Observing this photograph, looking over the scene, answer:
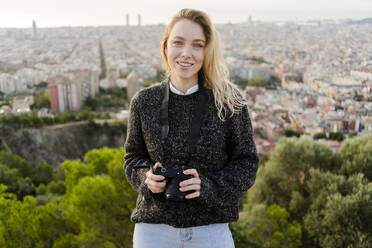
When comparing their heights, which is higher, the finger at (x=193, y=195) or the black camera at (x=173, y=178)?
the black camera at (x=173, y=178)

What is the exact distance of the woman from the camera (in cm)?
106

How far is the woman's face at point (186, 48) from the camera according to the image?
42.9 inches

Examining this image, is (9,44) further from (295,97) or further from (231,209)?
(295,97)

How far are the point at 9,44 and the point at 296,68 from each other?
20.3 meters

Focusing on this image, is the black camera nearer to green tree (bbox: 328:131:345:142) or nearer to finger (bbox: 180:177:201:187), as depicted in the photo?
finger (bbox: 180:177:201:187)

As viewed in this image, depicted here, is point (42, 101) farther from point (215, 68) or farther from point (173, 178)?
point (173, 178)

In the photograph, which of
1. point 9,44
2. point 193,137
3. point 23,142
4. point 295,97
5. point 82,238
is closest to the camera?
point 193,137

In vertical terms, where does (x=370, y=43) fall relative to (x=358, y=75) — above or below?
above

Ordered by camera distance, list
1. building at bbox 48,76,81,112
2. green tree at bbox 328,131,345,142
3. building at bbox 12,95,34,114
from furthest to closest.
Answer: building at bbox 48,76,81,112
building at bbox 12,95,34,114
green tree at bbox 328,131,345,142

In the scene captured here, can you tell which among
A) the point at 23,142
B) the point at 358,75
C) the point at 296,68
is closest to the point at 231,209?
the point at 358,75

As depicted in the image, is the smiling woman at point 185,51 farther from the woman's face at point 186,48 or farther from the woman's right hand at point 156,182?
the woman's right hand at point 156,182

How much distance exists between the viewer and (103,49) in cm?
4634

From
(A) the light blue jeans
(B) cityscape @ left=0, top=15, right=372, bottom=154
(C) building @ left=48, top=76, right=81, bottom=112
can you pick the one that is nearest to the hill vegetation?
(A) the light blue jeans

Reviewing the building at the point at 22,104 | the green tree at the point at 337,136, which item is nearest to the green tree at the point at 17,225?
the green tree at the point at 337,136
